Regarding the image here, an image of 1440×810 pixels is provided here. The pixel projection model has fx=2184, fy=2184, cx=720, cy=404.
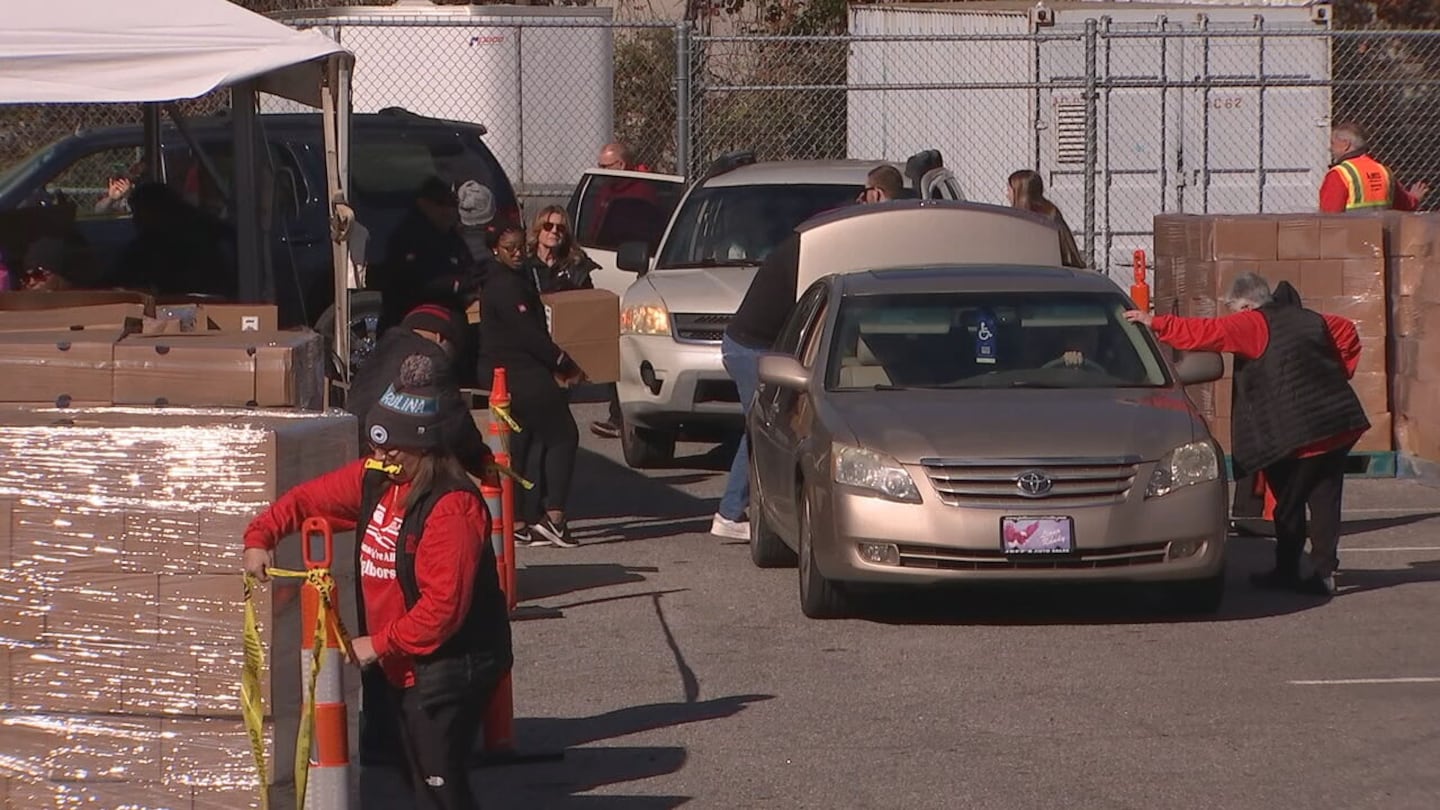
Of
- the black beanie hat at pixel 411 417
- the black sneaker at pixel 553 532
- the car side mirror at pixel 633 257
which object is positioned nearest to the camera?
the black beanie hat at pixel 411 417

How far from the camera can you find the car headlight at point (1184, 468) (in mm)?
9156

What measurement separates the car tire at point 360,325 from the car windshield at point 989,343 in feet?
13.6

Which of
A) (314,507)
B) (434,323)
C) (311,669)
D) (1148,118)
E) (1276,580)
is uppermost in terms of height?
(1148,118)

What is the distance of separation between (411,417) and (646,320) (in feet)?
27.3

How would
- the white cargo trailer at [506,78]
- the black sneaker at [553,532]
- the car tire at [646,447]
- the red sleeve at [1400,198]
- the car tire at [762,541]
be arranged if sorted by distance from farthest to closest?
→ 1. the white cargo trailer at [506,78]
2. the red sleeve at [1400,198]
3. the car tire at [646,447]
4. the black sneaker at [553,532]
5. the car tire at [762,541]

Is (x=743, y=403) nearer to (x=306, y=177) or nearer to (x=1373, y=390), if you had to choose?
(x=1373, y=390)

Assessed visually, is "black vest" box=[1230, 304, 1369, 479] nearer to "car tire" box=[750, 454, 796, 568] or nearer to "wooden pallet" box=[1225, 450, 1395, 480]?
"car tire" box=[750, 454, 796, 568]

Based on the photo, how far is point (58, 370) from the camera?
21.5 ft

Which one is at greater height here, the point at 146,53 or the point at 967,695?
the point at 146,53

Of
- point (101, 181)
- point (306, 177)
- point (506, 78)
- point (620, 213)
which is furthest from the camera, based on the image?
point (506, 78)

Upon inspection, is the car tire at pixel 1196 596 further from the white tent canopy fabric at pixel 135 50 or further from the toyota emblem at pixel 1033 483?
the white tent canopy fabric at pixel 135 50

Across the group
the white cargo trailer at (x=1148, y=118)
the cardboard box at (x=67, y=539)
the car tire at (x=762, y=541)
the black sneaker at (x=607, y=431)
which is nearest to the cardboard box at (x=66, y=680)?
the cardboard box at (x=67, y=539)

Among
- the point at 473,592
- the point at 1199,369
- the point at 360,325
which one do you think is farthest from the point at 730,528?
the point at 473,592

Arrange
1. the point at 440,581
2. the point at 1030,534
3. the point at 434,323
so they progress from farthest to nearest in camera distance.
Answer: the point at 434,323, the point at 1030,534, the point at 440,581
